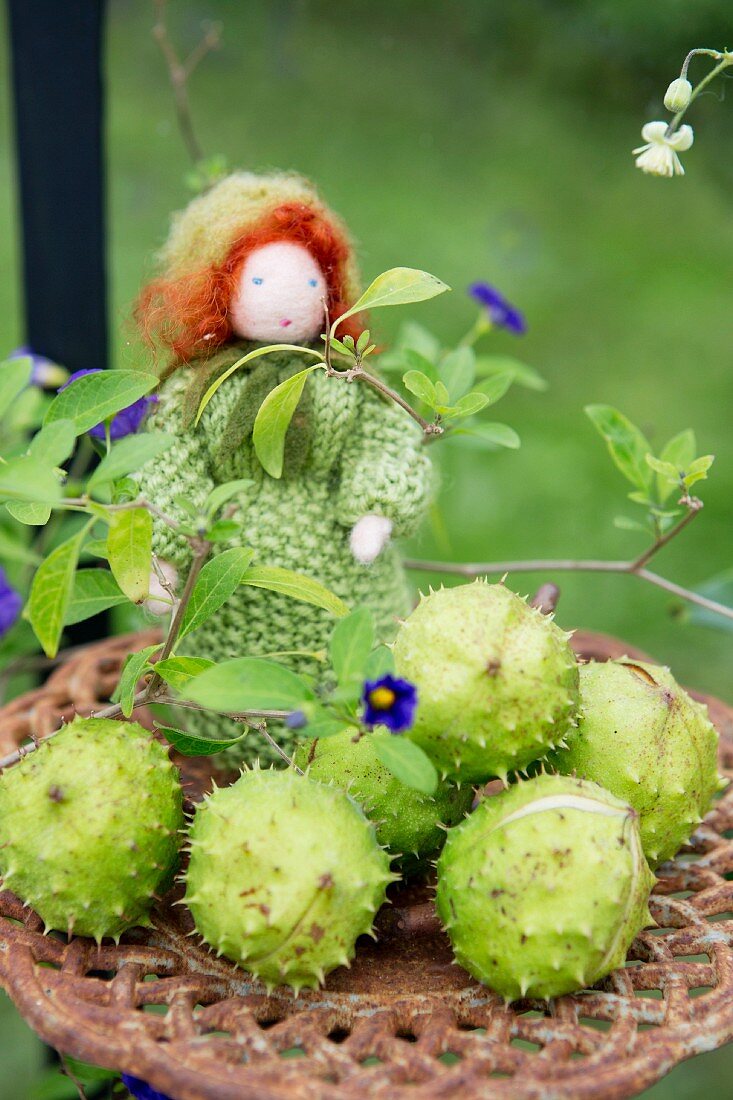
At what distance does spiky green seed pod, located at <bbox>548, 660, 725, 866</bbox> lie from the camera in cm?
79

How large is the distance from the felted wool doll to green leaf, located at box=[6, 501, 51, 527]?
0.14 m

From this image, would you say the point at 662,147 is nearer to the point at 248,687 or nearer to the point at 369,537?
the point at 369,537

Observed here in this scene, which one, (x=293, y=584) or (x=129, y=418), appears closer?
(x=293, y=584)

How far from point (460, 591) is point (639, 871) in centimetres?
24

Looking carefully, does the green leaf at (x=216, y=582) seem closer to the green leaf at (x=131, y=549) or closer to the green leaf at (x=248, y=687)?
the green leaf at (x=131, y=549)

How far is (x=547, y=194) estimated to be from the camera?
1983 mm

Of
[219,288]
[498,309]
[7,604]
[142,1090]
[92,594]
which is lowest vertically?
[142,1090]

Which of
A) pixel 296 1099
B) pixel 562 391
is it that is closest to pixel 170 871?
pixel 296 1099

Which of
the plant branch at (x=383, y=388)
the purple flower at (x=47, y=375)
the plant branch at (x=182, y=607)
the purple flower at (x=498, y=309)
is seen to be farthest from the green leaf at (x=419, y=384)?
the purple flower at (x=47, y=375)

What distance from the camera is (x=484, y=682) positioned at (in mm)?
695

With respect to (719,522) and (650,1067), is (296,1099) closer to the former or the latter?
(650,1067)

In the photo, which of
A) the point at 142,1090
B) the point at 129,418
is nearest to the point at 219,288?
the point at 129,418

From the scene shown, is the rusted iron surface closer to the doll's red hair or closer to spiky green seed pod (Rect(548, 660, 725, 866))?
spiky green seed pod (Rect(548, 660, 725, 866))

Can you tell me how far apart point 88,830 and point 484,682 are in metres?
0.31
